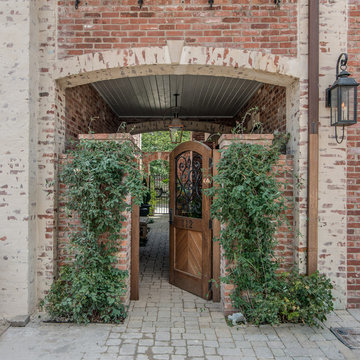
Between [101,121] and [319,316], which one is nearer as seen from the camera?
[319,316]

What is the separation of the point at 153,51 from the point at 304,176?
2.47 metres

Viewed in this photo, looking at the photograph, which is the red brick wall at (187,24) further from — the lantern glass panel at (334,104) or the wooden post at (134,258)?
the wooden post at (134,258)

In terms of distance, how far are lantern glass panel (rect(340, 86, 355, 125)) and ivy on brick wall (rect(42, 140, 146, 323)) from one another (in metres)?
2.55

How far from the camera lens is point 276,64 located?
3.35 meters

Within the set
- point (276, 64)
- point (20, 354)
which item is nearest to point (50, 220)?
point (20, 354)

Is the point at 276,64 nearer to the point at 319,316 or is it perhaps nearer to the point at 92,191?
the point at 92,191

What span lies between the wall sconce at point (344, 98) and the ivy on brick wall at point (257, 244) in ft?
2.65

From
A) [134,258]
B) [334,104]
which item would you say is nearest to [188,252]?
[134,258]

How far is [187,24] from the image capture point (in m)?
3.39

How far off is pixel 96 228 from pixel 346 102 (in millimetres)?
3361

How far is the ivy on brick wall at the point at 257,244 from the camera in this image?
3031 millimetres

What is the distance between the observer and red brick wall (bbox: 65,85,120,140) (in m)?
3.93

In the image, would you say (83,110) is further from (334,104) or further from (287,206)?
(334,104)

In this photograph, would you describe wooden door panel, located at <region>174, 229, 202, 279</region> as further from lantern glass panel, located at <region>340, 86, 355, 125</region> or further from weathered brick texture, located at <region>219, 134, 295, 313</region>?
lantern glass panel, located at <region>340, 86, 355, 125</region>
